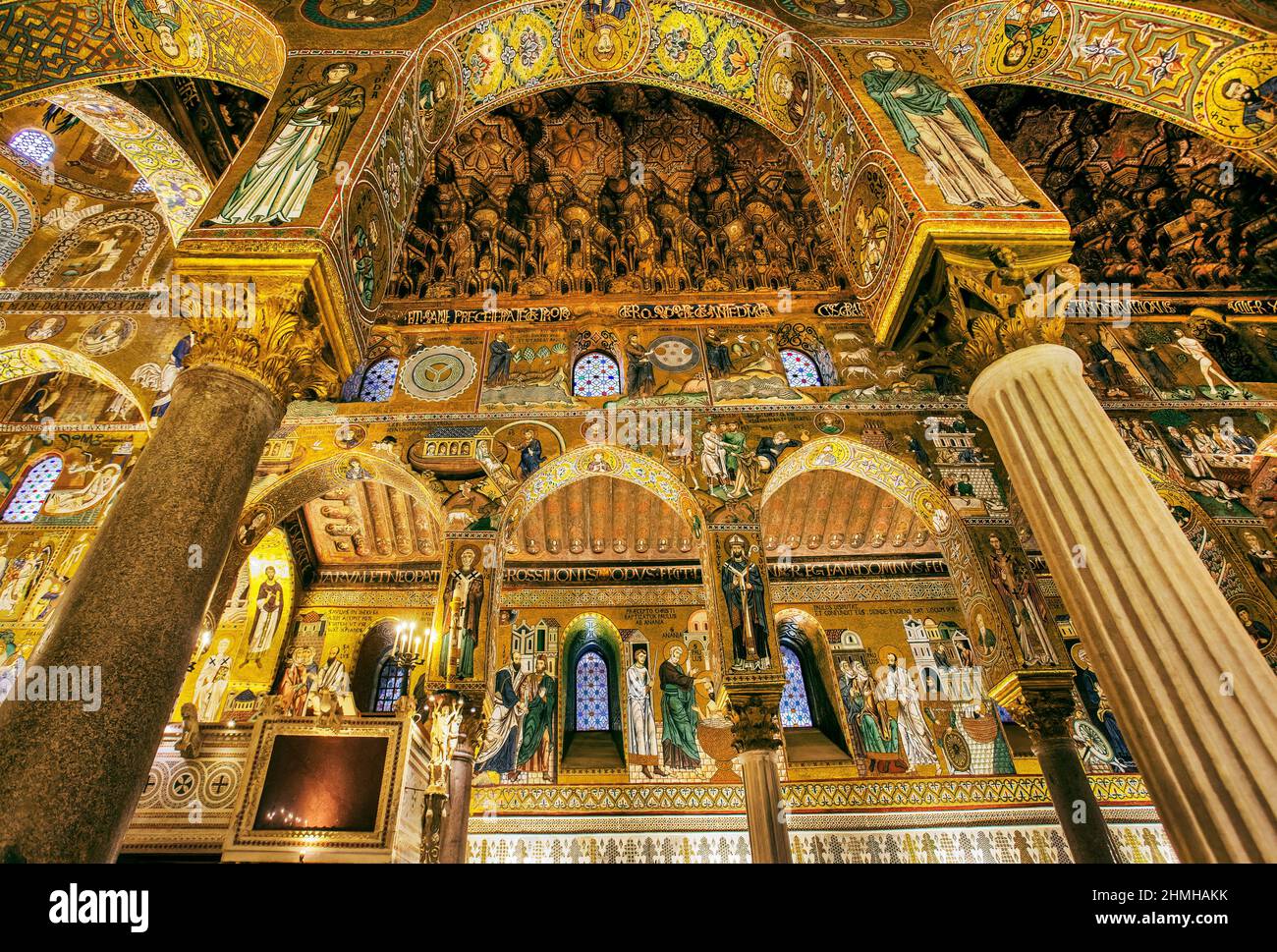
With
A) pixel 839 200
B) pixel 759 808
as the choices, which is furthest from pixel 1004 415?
pixel 759 808

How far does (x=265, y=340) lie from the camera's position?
434 centimetres

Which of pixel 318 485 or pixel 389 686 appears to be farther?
pixel 389 686

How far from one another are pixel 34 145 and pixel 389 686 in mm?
9461

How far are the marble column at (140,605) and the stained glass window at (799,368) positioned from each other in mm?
6656

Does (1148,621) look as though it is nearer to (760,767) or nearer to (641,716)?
(760,767)

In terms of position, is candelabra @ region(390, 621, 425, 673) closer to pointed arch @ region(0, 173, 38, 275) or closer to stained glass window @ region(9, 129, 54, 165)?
pointed arch @ region(0, 173, 38, 275)

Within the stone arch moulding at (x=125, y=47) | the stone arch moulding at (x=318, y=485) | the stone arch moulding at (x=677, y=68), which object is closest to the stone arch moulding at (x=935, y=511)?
the stone arch moulding at (x=677, y=68)

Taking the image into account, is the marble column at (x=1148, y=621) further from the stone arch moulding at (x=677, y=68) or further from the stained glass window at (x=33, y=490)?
the stained glass window at (x=33, y=490)

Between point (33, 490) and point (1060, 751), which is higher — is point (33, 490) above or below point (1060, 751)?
above

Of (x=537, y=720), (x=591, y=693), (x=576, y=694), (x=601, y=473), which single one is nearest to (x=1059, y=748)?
(x=601, y=473)

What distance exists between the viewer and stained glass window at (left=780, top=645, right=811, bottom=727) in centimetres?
1068

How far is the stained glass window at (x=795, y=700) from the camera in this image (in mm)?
10680
